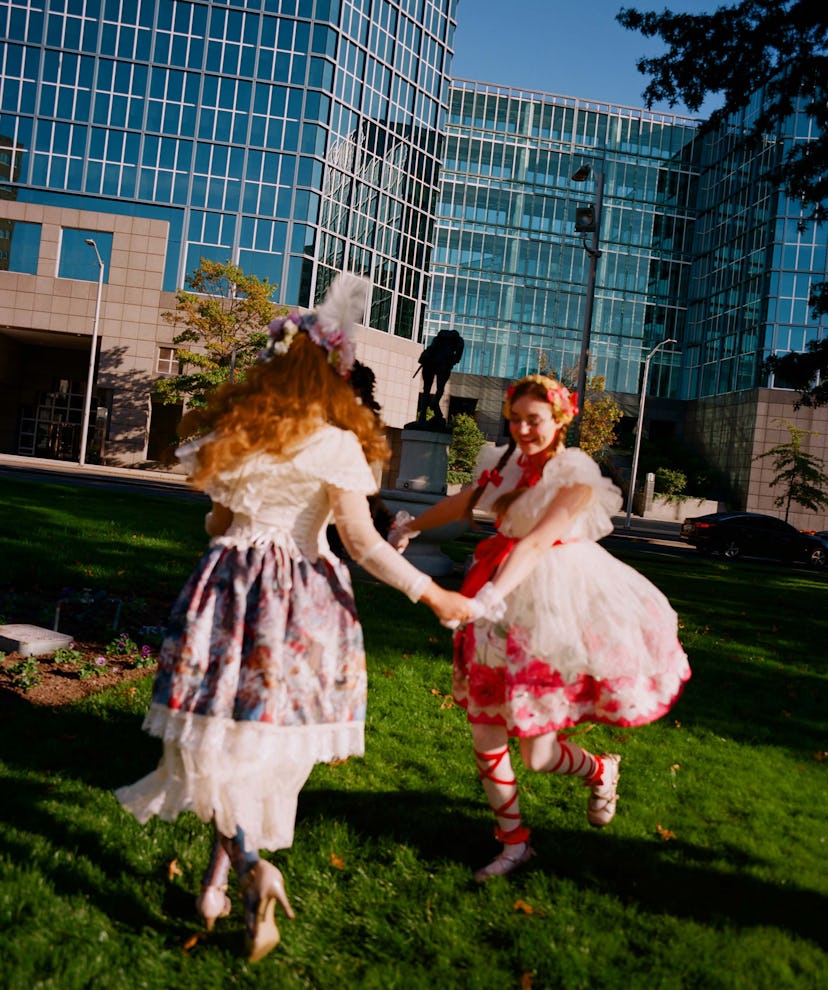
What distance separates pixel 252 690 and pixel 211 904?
805 mm

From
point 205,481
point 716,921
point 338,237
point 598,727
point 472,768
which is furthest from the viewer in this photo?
point 338,237

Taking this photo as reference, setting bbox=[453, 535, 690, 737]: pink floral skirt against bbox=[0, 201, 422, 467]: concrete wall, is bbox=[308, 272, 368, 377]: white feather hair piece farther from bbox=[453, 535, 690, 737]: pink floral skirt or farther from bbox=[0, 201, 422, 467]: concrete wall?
bbox=[0, 201, 422, 467]: concrete wall

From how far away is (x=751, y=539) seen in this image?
26797mm

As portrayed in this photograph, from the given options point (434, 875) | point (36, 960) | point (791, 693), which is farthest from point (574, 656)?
point (791, 693)

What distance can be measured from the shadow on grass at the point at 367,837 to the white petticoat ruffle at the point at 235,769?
47 centimetres

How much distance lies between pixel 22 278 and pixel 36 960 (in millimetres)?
44459

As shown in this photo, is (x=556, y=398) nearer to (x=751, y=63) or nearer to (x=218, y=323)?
(x=751, y=63)

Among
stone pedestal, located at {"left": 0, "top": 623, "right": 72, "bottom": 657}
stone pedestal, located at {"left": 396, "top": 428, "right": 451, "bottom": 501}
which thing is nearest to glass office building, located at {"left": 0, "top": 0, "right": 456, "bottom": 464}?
stone pedestal, located at {"left": 396, "top": 428, "right": 451, "bottom": 501}

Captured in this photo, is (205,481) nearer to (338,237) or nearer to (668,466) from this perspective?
(338,237)

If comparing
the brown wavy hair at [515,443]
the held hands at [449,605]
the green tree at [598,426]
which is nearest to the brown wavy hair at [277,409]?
the held hands at [449,605]

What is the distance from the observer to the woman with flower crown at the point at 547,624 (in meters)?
3.27

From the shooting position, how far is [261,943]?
2645mm

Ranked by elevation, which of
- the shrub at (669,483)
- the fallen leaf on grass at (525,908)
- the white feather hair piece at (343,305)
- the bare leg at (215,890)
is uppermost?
the shrub at (669,483)

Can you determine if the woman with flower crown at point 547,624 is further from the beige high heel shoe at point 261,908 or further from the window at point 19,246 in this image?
the window at point 19,246
